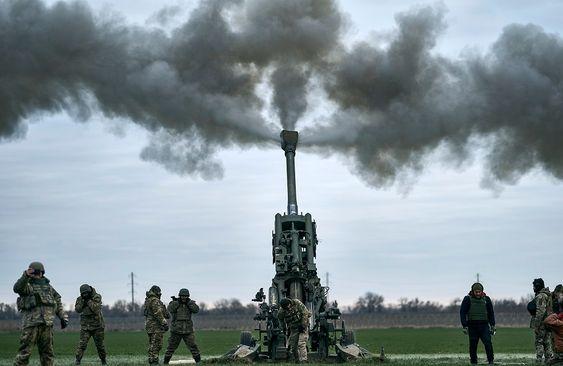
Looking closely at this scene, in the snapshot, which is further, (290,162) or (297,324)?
(290,162)

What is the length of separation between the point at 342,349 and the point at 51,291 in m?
9.95

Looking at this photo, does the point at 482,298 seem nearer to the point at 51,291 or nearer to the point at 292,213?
the point at 292,213

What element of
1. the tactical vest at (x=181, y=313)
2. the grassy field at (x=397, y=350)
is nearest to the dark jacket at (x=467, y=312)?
the grassy field at (x=397, y=350)

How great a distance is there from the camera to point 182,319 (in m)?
33.4

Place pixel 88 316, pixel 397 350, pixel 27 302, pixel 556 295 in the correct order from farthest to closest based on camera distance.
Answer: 1. pixel 397 350
2. pixel 88 316
3. pixel 556 295
4. pixel 27 302

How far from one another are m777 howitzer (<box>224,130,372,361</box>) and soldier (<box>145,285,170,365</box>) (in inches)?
76.8

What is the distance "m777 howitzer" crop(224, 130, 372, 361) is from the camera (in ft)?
111

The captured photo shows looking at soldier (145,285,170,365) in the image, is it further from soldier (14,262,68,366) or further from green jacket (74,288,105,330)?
soldier (14,262,68,366)

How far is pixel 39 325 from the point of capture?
25.3 metres

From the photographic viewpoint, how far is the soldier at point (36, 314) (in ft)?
82.4

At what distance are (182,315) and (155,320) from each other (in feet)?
2.83

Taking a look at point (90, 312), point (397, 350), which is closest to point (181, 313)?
point (90, 312)

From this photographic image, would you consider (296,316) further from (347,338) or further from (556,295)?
(556,295)

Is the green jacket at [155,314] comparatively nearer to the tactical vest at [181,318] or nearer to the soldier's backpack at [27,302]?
the tactical vest at [181,318]
